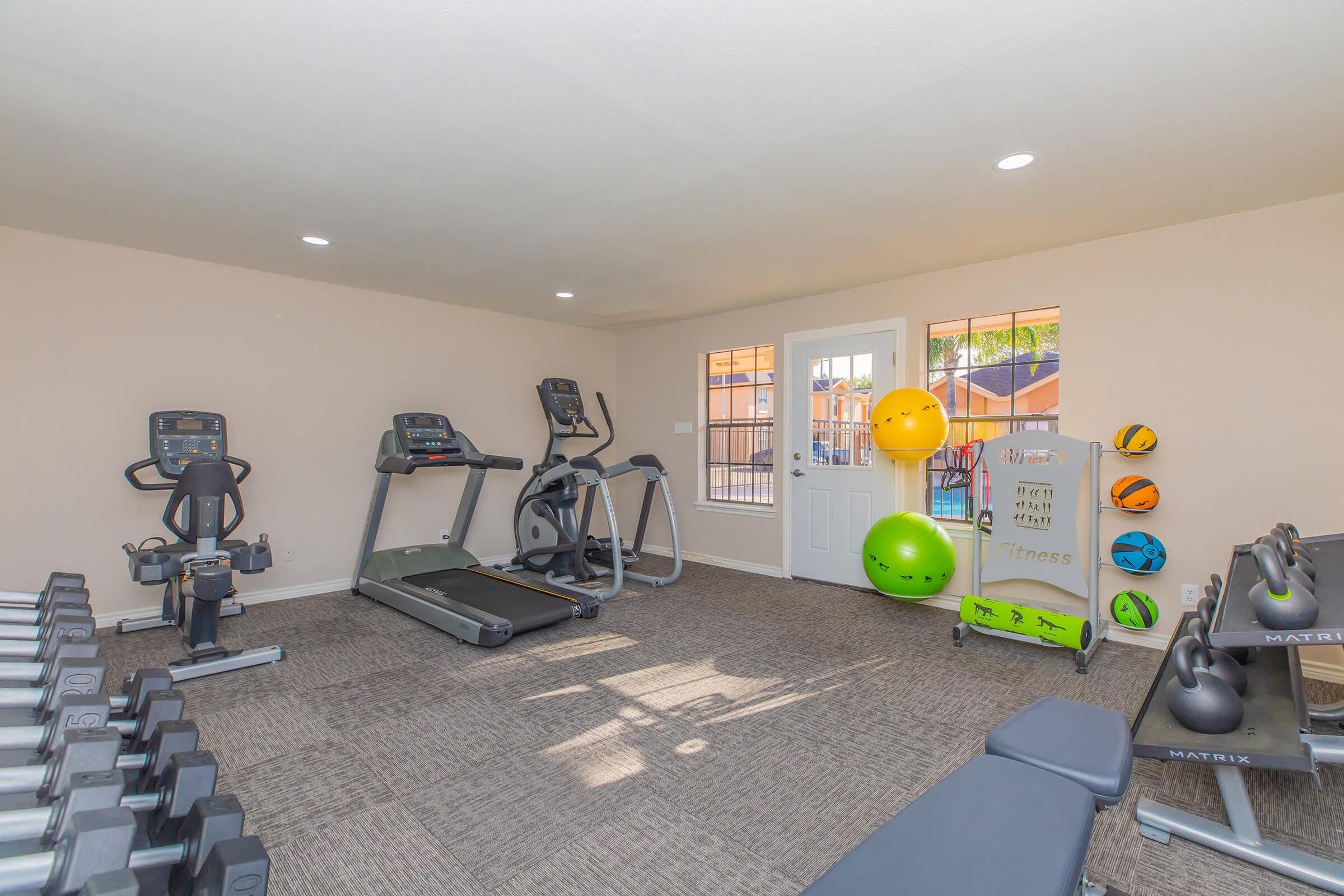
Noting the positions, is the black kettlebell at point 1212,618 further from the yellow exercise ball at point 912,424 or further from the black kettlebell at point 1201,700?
the yellow exercise ball at point 912,424

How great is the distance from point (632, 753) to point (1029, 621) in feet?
7.90

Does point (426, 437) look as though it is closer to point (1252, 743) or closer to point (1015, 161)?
point (1015, 161)

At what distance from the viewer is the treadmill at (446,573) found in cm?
390

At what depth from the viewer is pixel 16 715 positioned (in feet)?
4.35

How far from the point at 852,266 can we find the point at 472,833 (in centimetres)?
389

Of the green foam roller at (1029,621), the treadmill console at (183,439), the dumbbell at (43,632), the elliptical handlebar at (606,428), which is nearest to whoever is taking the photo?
the dumbbell at (43,632)

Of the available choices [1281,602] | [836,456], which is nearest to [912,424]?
[836,456]

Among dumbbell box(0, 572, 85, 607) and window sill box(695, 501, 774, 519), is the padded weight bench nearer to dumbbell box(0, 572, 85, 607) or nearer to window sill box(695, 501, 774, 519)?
dumbbell box(0, 572, 85, 607)

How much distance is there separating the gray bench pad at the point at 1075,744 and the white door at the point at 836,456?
3.42m

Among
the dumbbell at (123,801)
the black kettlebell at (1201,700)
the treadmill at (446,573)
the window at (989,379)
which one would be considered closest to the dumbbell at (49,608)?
the dumbbell at (123,801)

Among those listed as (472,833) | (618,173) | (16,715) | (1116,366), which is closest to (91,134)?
(618,173)

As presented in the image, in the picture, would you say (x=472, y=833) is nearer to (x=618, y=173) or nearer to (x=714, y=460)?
(x=618, y=173)

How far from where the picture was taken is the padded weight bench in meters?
0.91

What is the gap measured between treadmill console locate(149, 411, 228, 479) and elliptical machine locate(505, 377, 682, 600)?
2211 millimetres
